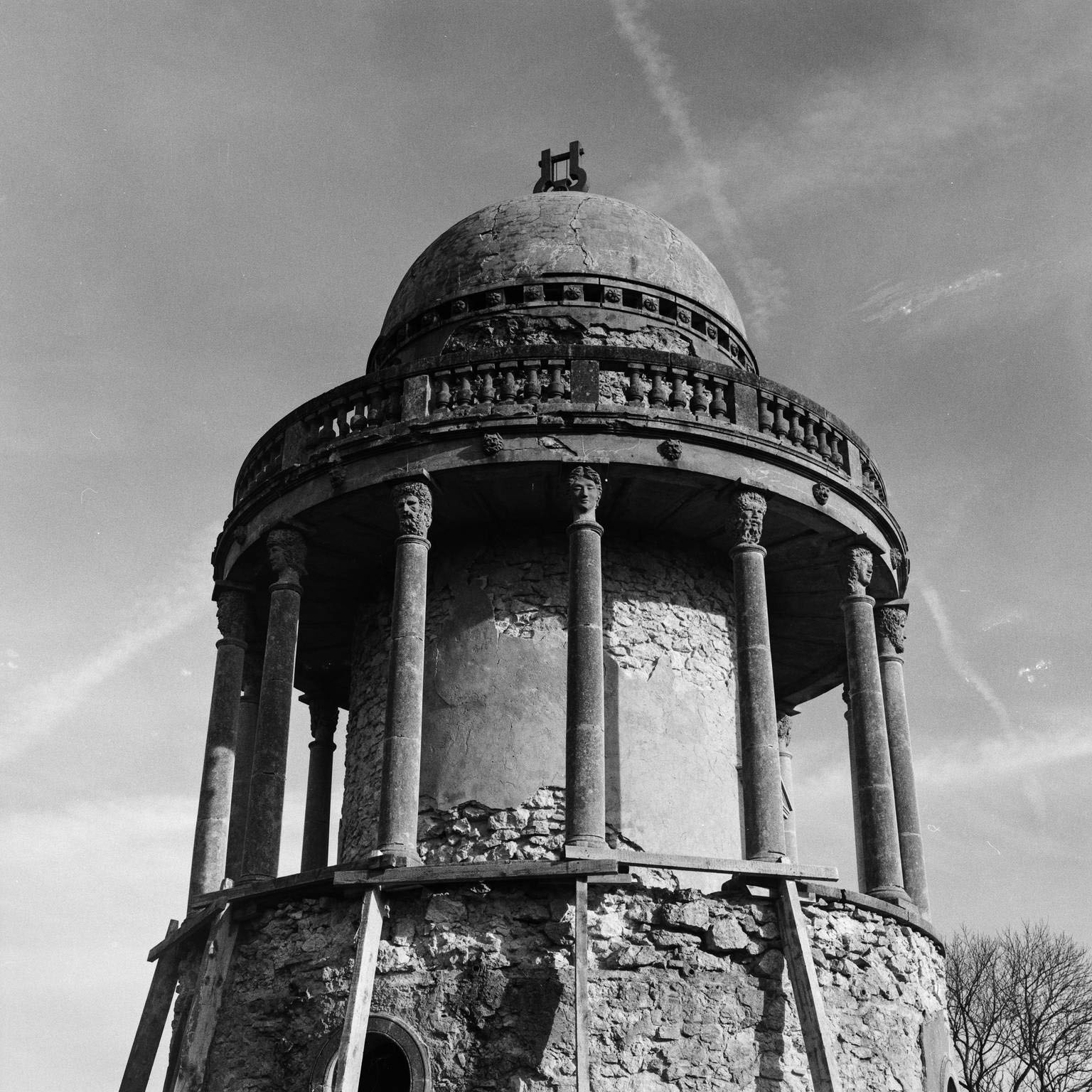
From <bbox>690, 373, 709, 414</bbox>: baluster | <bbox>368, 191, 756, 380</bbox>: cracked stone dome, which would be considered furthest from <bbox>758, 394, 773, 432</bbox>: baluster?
<bbox>368, 191, 756, 380</bbox>: cracked stone dome

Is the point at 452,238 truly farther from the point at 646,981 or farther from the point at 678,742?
the point at 646,981

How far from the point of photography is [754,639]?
15.2 m

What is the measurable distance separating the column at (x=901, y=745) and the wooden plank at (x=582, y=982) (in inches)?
206

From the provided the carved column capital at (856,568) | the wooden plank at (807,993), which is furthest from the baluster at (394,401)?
the wooden plank at (807,993)

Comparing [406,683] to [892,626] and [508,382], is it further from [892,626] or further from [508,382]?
[892,626]

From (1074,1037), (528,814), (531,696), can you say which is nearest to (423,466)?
(531,696)

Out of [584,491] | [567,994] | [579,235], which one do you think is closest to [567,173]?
[579,235]

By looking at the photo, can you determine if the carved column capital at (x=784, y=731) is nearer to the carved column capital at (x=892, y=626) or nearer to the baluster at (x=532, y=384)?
the carved column capital at (x=892, y=626)

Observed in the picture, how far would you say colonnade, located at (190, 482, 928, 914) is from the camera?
563 inches

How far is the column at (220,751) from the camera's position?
16.7 metres

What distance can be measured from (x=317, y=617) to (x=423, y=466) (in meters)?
4.36

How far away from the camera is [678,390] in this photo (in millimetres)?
16188

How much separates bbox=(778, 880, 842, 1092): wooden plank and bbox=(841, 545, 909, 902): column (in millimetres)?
1906

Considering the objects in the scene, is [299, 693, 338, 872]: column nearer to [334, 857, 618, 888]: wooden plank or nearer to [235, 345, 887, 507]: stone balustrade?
[235, 345, 887, 507]: stone balustrade
